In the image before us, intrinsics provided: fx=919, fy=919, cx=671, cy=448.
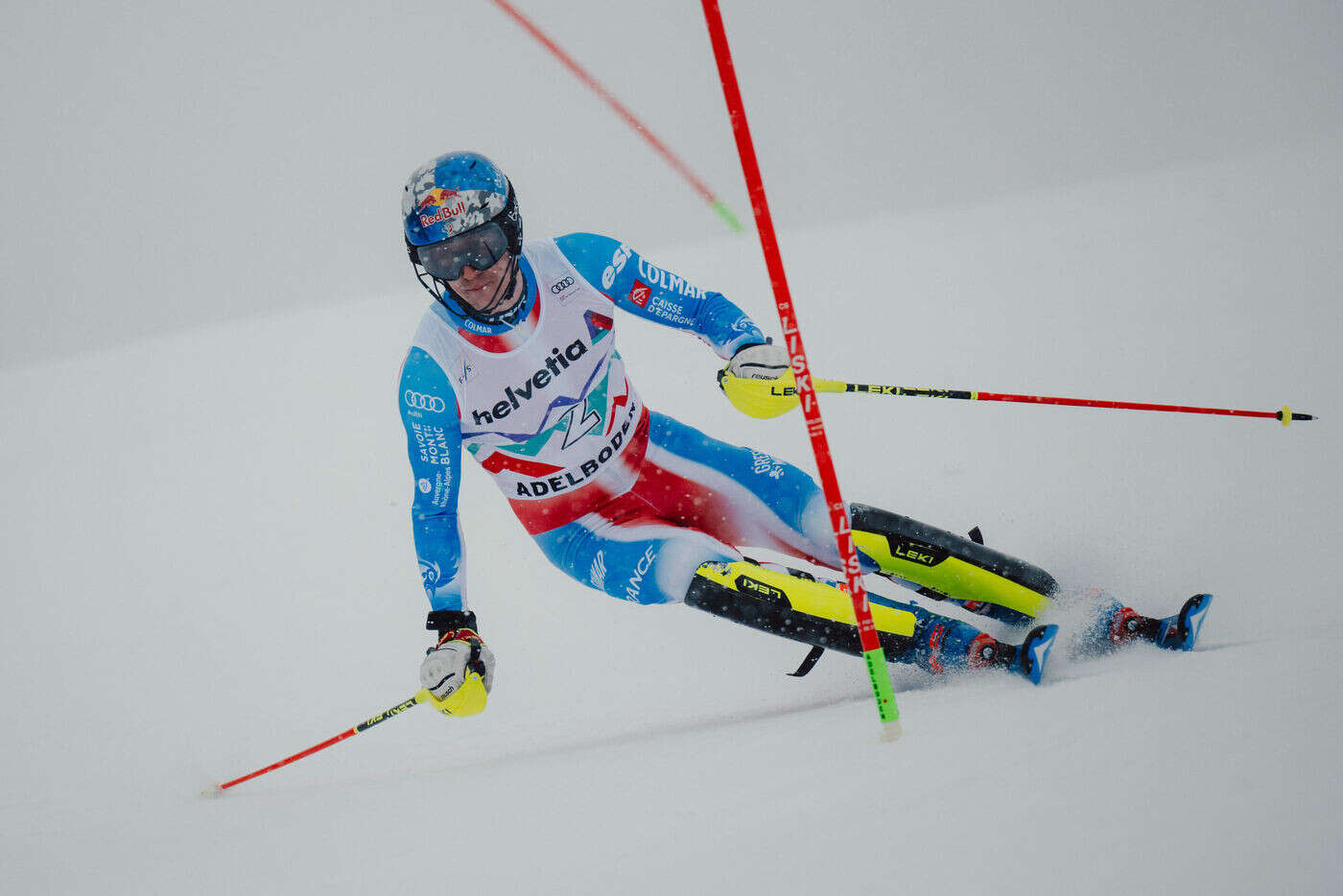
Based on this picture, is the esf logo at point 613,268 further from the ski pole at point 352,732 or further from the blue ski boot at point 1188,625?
the blue ski boot at point 1188,625

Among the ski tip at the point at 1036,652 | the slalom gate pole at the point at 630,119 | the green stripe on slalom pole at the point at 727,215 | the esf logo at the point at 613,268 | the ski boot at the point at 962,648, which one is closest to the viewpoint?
the ski tip at the point at 1036,652

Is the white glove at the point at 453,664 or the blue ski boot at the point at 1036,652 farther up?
the white glove at the point at 453,664

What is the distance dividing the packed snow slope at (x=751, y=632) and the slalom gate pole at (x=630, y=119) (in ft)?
1.32

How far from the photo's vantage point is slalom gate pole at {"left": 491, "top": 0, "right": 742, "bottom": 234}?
7832mm

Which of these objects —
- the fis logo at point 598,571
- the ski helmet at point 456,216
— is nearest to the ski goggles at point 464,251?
the ski helmet at point 456,216

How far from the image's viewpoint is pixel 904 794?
63.5 inches

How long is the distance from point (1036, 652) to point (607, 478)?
1.30m

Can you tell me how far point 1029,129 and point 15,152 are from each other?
29.0ft

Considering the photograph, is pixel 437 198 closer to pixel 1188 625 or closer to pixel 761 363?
pixel 761 363

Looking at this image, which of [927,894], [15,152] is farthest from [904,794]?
[15,152]

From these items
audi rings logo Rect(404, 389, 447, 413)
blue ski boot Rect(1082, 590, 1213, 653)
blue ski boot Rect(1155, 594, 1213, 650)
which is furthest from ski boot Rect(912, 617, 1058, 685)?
audi rings logo Rect(404, 389, 447, 413)

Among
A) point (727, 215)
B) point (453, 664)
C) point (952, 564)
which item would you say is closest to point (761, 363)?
point (952, 564)

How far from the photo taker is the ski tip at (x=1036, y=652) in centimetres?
217

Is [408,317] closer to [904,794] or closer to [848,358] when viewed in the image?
[848,358]
